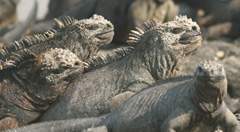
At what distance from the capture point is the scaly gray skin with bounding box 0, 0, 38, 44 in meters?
29.6

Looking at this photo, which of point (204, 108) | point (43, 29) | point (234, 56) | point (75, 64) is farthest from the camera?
point (43, 29)

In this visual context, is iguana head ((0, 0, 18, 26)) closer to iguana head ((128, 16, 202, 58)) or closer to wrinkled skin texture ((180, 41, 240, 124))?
wrinkled skin texture ((180, 41, 240, 124))

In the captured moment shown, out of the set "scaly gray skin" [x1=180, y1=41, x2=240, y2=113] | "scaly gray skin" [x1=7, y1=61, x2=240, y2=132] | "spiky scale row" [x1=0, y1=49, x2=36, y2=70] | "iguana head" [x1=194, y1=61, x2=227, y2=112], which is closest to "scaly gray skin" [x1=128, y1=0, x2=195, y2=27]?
"scaly gray skin" [x1=180, y1=41, x2=240, y2=113]

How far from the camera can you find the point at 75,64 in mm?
17656

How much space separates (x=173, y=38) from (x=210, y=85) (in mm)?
2055

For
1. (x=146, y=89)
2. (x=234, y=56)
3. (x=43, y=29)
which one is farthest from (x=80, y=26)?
(x=43, y=29)

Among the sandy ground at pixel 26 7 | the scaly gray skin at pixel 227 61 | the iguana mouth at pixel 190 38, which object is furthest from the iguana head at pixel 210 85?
the sandy ground at pixel 26 7

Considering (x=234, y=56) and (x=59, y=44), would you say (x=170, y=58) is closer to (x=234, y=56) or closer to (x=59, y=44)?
(x=59, y=44)

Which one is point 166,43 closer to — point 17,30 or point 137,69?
point 137,69

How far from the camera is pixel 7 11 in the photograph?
34.6 m

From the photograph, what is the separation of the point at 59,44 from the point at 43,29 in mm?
9783

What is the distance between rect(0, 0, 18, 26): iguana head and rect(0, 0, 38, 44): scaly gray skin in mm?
1283

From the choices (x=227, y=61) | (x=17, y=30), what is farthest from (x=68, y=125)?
(x=17, y=30)

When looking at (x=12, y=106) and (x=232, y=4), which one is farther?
(x=232, y=4)
